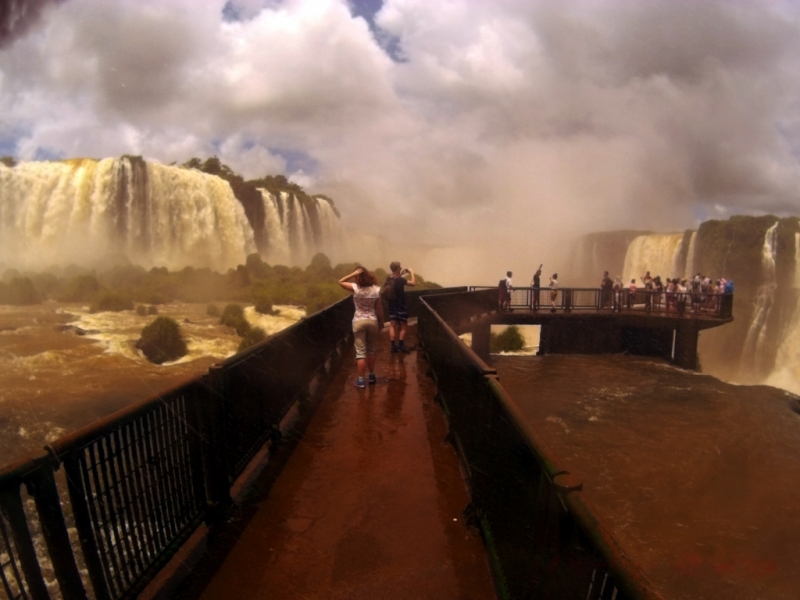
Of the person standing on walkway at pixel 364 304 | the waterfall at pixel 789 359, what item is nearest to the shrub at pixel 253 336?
the person standing on walkway at pixel 364 304

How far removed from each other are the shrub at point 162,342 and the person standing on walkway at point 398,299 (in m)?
14.0

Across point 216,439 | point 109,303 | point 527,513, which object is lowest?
point 109,303

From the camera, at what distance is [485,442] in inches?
127

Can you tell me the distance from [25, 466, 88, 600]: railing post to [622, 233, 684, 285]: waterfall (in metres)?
60.6

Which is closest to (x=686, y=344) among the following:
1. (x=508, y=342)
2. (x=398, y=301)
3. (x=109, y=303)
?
(x=508, y=342)

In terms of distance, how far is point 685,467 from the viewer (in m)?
11.6

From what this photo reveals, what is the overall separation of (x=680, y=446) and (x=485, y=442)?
12.0 meters

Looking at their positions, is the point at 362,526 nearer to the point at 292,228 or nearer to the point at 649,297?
the point at 649,297

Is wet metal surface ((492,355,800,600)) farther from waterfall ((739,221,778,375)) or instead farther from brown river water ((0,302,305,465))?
waterfall ((739,221,778,375))

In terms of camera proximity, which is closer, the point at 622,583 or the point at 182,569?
the point at 622,583

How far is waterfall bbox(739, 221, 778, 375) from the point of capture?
45.7 metres

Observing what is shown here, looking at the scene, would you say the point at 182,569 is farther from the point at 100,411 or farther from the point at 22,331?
the point at 22,331

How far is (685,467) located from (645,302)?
1369cm

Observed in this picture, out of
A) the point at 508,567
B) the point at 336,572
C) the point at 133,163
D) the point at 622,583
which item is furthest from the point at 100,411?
the point at 133,163
